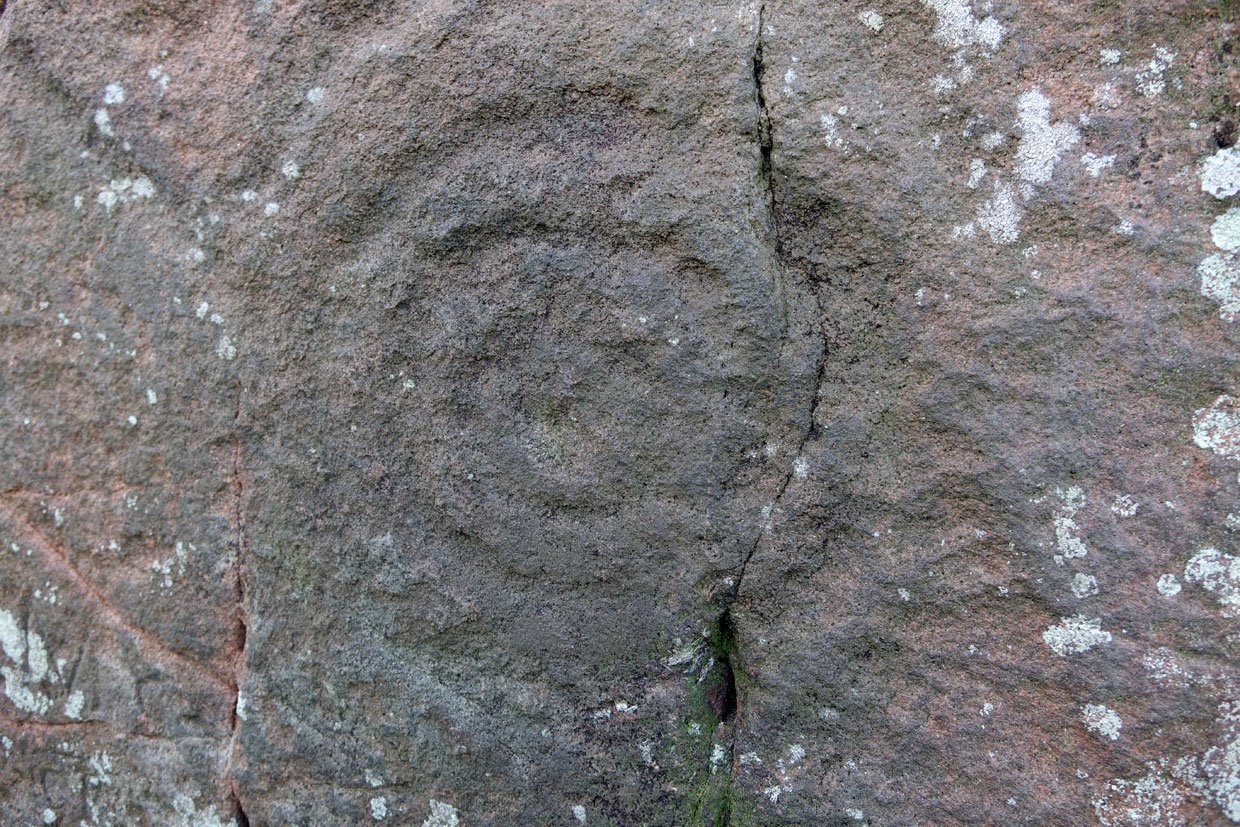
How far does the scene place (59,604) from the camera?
1386mm

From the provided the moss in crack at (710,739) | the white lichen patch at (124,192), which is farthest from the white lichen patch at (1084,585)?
the white lichen patch at (124,192)

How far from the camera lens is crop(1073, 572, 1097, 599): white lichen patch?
1042mm

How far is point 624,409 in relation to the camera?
3.86 feet

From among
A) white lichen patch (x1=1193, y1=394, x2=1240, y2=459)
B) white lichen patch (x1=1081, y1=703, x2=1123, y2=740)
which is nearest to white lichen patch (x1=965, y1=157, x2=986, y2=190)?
white lichen patch (x1=1193, y1=394, x2=1240, y2=459)

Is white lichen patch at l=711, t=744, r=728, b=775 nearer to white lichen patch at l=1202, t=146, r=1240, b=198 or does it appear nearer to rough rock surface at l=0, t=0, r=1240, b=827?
rough rock surface at l=0, t=0, r=1240, b=827

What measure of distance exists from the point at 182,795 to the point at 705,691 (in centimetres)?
80

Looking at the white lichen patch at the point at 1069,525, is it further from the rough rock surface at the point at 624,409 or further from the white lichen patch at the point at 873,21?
the white lichen patch at the point at 873,21

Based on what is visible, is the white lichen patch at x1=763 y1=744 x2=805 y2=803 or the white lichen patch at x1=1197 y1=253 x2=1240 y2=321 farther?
the white lichen patch at x1=763 y1=744 x2=805 y2=803

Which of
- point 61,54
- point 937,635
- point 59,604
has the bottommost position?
point 937,635

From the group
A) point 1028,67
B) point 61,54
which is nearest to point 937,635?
point 1028,67

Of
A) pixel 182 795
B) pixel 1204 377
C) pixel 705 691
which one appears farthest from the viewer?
pixel 182 795

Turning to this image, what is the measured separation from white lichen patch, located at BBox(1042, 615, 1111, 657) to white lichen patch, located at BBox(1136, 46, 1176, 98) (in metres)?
0.59

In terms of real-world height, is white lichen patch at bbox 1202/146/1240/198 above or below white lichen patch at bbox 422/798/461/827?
above

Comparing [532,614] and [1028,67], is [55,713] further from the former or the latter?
[1028,67]
